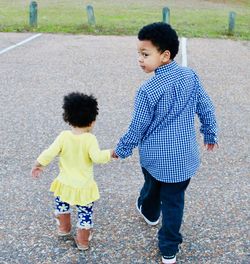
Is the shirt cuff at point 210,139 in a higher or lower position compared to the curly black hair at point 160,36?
lower

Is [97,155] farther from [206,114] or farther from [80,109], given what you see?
[206,114]

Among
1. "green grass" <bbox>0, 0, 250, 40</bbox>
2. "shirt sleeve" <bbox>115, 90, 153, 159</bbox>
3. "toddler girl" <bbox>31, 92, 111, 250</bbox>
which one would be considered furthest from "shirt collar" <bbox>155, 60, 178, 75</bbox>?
"green grass" <bbox>0, 0, 250, 40</bbox>

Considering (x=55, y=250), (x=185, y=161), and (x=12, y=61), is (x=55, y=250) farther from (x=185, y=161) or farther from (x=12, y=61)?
(x=12, y=61)

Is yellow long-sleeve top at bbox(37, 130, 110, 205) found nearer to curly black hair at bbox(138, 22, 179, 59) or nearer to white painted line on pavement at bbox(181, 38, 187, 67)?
curly black hair at bbox(138, 22, 179, 59)

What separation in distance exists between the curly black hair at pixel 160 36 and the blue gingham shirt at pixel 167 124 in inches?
4.2

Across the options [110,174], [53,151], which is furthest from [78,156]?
[110,174]

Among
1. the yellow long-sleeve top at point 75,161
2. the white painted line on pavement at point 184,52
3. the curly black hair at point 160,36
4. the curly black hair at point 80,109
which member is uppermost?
the curly black hair at point 160,36

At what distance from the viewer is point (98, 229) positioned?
346 centimetres

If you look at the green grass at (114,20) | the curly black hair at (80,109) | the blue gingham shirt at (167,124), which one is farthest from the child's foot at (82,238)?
the green grass at (114,20)

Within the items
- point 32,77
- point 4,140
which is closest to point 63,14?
point 32,77

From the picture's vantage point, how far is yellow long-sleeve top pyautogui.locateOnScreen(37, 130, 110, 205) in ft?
9.66

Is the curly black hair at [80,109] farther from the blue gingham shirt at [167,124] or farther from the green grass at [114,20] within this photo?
the green grass at [114,20]

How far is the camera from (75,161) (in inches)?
118

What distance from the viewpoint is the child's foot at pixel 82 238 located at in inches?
124
